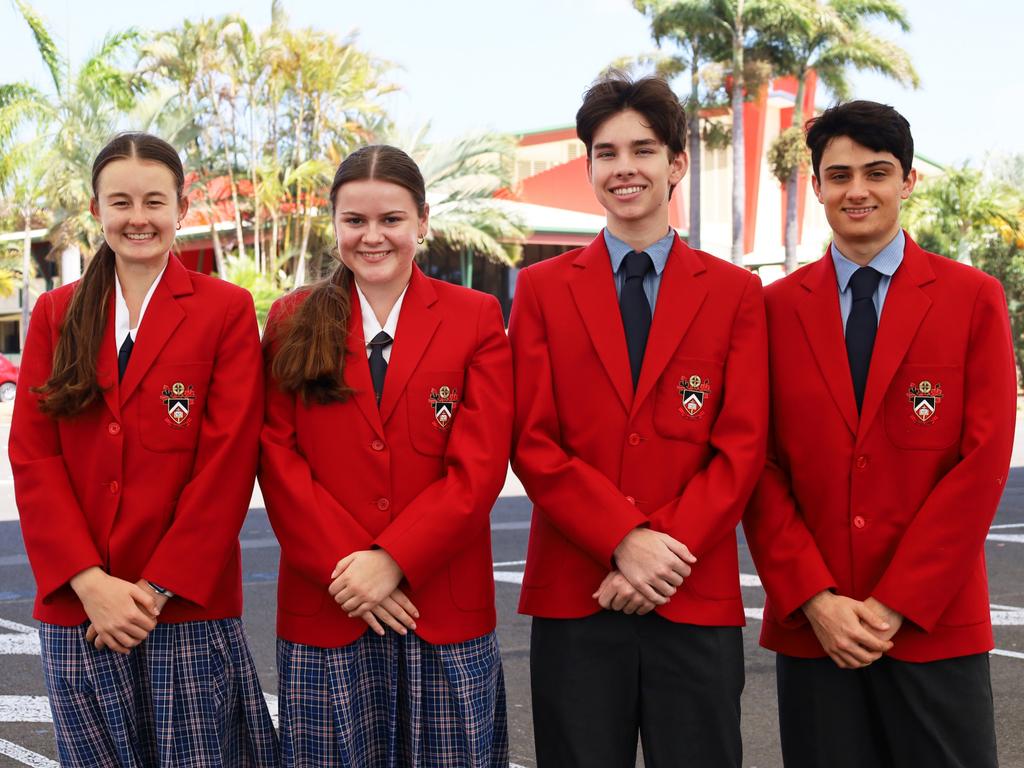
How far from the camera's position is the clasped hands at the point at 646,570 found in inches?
122

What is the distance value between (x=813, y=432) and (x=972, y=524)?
0.46 m

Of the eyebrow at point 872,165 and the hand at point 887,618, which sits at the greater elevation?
the eyebrow at point 872,165

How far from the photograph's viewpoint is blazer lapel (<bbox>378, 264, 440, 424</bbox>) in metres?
3.31

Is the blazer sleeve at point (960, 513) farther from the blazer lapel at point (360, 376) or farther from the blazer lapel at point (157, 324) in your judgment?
the blazer lapel at point (157, 324)

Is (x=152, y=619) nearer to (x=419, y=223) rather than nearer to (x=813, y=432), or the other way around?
(x=419, y=223)

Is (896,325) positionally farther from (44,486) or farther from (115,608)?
(44,486)

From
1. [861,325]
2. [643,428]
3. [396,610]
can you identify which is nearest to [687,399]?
[643,428]

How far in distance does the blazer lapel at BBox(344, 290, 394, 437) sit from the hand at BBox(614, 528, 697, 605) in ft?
2.44

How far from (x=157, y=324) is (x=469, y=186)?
24.0m

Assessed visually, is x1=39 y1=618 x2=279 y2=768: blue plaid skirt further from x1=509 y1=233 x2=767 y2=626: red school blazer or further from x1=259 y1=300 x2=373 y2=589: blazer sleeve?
x1=509 y1=233 x2=767 y2=626: red school blazer

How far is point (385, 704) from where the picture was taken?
3.27 m

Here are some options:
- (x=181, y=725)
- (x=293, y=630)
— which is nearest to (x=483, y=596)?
(x=293, y=630)

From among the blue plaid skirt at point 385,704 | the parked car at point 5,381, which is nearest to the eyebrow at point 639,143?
the blue plaid skirt at point 385,704

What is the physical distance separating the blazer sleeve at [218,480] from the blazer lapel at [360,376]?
0.27 meters
